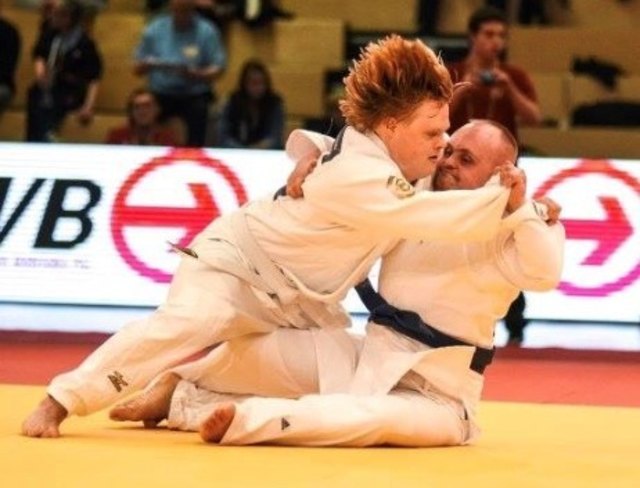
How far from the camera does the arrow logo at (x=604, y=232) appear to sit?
9.95 m

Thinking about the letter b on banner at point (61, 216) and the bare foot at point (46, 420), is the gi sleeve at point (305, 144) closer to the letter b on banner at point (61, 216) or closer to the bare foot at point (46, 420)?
the bare foot at point (46, 420)

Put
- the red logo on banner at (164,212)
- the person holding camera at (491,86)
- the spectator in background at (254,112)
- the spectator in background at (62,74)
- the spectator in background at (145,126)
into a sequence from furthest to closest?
the spectator in background at (62,74), the spectator in background at (254,112), the spectator in background at (145,126), the red logo on banner at (164,212), the person holding camera at (491,86)

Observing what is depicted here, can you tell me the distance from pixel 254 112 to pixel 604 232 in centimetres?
299

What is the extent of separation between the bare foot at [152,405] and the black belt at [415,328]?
2.51ft

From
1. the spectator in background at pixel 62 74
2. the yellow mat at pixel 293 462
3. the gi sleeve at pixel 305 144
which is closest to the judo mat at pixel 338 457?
the yellow mat at pixel 293 462

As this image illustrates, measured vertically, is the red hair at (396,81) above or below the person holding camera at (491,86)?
above

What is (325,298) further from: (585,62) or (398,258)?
(585,62)

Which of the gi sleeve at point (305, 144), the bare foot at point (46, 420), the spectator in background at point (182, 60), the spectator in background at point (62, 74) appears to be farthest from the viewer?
the spectator in background at point (62, 74)

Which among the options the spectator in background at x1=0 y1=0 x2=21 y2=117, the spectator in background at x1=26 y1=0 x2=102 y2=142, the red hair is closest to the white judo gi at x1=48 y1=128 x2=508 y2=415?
the red hair

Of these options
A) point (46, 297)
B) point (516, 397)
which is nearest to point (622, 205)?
point (516, 397)

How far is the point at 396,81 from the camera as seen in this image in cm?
573

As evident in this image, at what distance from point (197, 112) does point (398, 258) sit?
253 inches

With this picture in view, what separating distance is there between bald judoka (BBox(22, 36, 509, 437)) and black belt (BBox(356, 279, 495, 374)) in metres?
0.15

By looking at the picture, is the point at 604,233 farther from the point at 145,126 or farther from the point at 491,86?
the point at 145,126
